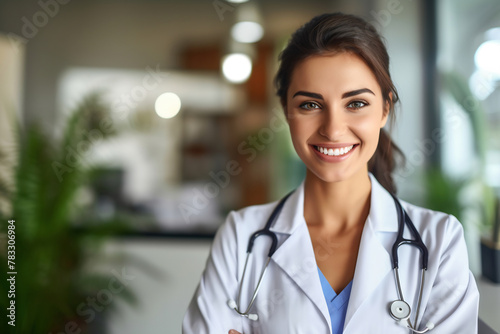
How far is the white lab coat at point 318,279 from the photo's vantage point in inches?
38.1

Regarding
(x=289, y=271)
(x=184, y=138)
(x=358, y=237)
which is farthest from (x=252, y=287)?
(x=184, y=138)

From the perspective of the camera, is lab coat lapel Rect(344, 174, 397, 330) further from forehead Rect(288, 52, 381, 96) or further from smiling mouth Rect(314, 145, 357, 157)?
forehead Rect(288, 52, 381, 96)

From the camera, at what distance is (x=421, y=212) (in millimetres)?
1083

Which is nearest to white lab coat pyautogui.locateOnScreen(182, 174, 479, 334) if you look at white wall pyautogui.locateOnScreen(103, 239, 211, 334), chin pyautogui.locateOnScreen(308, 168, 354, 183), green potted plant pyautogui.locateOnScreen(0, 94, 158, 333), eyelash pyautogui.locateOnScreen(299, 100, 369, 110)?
chin pyautogui.locateOnScreen(308, 168, 354, 183)

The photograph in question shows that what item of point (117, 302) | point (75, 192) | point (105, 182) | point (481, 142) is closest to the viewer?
point (481, 142)

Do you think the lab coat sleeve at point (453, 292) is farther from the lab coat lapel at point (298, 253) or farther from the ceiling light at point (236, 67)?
the ceiling light at point (236, 67)

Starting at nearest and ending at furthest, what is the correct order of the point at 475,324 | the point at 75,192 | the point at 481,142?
the point at 475,324 < the point at 481,142 < the point at 75,192

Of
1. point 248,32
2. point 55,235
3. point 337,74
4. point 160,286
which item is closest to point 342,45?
point 337,74

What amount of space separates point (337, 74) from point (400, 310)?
51 centimetres

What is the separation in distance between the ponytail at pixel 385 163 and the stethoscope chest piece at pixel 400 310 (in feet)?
1.09

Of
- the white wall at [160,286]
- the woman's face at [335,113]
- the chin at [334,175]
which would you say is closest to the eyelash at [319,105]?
the woman's face at [335,113]

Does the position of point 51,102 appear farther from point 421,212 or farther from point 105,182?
point 421,212

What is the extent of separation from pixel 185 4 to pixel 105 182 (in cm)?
138

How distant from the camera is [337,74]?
981 mm
